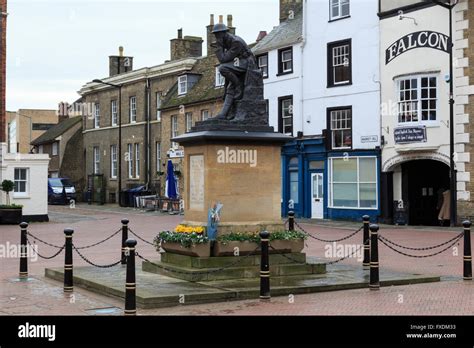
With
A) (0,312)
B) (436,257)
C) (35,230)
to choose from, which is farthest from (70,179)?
(0,312)

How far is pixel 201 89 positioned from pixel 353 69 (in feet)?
43.9

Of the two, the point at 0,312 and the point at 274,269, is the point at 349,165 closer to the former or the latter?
the point at 274,269

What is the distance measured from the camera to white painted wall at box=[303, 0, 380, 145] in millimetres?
32062

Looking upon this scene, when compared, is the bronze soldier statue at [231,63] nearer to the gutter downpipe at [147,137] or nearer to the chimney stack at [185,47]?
the gutter downpipe at [147,137]

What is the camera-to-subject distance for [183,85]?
46.1 m

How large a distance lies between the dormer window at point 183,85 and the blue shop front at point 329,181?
1130cm

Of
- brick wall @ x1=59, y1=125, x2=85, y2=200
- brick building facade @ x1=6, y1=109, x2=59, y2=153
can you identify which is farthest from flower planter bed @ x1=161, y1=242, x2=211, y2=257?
brick building facade @ x1=6, y1=109, x2=59, y2=153

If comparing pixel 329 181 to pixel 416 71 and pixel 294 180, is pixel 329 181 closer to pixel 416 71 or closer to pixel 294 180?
pixel 294 180

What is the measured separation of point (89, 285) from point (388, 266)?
22.5 ft

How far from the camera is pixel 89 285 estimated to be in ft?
41.7

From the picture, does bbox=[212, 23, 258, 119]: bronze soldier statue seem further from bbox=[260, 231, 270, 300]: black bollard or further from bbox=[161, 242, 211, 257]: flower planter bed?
bbox=[260, 231, 270, 300]: black bollard

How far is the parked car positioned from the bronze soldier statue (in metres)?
41.1

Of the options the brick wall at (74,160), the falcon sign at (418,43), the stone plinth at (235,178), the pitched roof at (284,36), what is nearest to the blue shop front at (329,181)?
the falcon sign at (418,43)

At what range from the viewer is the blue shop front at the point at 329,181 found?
105 feet
